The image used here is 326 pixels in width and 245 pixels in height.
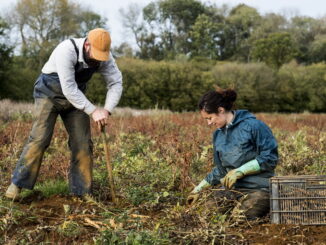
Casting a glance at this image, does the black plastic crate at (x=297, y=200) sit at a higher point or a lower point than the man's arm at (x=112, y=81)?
lower

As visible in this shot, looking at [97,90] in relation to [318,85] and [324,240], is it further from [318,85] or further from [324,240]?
[324,240]

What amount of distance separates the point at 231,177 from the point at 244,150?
0.98ft

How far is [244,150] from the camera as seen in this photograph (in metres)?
4.16

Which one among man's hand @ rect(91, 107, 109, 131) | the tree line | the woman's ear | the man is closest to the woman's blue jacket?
the woman's ear

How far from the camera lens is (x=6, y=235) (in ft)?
11.7

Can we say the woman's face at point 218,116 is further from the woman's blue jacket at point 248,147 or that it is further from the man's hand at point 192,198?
the man's hand at point 192,198

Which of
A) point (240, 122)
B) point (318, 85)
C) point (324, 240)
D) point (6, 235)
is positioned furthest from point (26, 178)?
point (318, 85)

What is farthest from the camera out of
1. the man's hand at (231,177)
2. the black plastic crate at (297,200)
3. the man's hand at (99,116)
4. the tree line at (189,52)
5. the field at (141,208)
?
the tree line at (189,52)

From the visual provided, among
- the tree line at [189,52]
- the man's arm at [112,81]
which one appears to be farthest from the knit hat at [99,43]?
the tree line at [189,52]

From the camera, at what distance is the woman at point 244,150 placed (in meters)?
4.03

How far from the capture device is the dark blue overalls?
4828 mm

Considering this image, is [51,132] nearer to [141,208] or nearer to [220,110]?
[141,208]

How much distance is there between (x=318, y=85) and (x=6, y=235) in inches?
1282

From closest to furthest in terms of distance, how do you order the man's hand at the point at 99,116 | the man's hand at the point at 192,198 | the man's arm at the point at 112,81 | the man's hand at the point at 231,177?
the man's hand at the point at 231,177 → the man's hand at the point at 192,198 → the man's hand at the point at 99,116 → the man's arm at the point at 112,81
